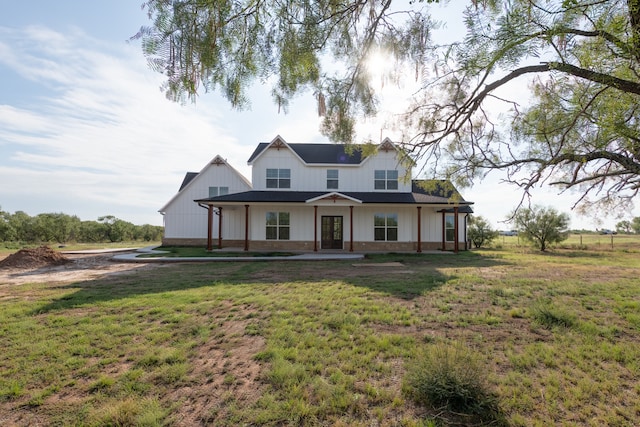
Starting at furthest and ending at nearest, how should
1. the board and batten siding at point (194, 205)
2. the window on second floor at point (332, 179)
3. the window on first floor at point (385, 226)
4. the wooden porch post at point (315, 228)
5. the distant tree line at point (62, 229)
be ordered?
the distant tree line at point (62, 229)
the board and batten siding at point (194, 205)
the window on second floor at point (332, 179)
the window on first floor at point (385, 226)
the wooden porch post at point (315, 228)

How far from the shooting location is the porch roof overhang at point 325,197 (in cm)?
1734

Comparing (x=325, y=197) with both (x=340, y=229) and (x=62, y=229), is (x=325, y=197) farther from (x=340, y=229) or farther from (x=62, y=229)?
(x=62, y=229)

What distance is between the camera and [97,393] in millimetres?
3074

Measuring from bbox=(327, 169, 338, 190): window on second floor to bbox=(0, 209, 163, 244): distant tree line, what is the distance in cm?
2397

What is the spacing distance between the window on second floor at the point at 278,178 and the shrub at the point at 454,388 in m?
17.3

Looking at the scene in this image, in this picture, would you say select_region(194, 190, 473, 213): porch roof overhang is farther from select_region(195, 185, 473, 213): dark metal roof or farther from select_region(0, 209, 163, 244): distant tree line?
select_region(0, 209, 163, 244): distant tree line

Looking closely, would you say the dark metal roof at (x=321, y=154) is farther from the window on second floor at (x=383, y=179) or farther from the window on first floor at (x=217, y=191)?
the window on first floor at (x=217, y=191)

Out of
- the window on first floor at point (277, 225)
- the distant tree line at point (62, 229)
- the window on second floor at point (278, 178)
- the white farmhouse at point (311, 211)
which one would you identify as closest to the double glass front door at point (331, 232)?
the white farmhouse at point (311, 211)

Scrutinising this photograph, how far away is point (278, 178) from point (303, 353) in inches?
657

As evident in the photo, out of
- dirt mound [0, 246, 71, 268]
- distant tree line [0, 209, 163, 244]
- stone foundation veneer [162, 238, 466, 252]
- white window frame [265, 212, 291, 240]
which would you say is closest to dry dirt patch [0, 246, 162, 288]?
dirt mound [0, 246, 71, 268]

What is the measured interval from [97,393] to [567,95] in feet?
21.8

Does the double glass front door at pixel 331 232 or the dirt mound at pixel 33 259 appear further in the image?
the double glass front door at pixel 331 232

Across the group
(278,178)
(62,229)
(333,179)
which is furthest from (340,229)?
(62,229)

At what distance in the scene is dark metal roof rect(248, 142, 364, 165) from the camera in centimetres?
1999
